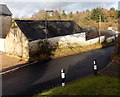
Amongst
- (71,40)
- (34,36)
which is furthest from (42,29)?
(71,40)

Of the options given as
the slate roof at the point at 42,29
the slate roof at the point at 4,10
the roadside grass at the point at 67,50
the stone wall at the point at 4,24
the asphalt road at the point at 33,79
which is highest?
the slate roof at the point at 4,10

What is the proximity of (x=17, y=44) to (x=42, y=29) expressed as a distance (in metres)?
4.15

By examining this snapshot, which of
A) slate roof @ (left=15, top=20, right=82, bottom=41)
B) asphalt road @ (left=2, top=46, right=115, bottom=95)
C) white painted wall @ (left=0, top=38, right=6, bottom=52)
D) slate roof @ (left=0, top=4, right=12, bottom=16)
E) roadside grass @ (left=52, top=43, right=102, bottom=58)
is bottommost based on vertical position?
asphalt road @ (left=2, top=46, right=115, bottom=95)

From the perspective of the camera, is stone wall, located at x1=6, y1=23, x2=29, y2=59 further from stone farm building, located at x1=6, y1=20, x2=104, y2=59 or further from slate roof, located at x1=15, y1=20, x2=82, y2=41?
slate roof, located at x1=15, y1=20, x2=82, y2=41

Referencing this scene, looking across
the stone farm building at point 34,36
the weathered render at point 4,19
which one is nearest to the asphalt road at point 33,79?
the stone farm building at point 34,36

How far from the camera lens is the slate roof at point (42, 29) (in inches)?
770

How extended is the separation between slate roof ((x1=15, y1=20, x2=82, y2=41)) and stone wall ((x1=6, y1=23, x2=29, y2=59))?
2.34ft

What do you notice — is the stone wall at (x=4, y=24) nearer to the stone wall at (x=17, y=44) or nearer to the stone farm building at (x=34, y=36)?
the stone wall at (x=17, y=44)

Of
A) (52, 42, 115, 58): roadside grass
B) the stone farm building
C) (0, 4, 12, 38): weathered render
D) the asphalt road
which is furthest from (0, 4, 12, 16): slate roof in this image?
the asphalt road

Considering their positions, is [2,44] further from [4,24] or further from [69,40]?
[69,40]

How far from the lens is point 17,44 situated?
20.0 metres

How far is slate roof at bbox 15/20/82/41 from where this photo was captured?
1957cm

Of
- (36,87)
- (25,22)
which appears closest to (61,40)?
(25,22)

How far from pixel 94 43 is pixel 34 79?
59.0 feet
